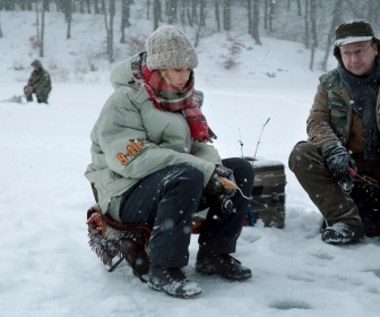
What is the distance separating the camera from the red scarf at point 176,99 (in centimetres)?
288

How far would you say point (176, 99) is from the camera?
2916 millimetres

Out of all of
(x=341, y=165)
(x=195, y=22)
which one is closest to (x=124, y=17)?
(x=195, y=22)

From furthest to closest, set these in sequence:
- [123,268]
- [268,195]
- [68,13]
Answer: [68,13], [268,195], [123,268]

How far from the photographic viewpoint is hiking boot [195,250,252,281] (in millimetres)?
2951

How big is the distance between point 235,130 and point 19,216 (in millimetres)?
7256

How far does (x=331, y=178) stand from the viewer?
12.5 ft

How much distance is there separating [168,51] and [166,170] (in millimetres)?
620

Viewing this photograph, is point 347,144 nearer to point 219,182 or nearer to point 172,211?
point 219,182

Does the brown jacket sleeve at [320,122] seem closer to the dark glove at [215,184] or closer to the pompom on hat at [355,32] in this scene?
the pompom on hat at [355,32]

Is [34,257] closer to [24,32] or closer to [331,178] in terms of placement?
[331,178]

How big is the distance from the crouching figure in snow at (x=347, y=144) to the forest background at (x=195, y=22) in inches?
1236

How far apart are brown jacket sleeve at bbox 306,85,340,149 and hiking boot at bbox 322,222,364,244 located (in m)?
0.57

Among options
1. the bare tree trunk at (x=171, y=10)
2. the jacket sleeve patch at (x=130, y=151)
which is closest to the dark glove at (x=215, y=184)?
the jacket sleeve patch at (x=130, y=151)

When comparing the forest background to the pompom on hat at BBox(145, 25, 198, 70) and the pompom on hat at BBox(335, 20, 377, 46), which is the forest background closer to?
the pompom on hat at BBox(335, 20, 377, 46)
